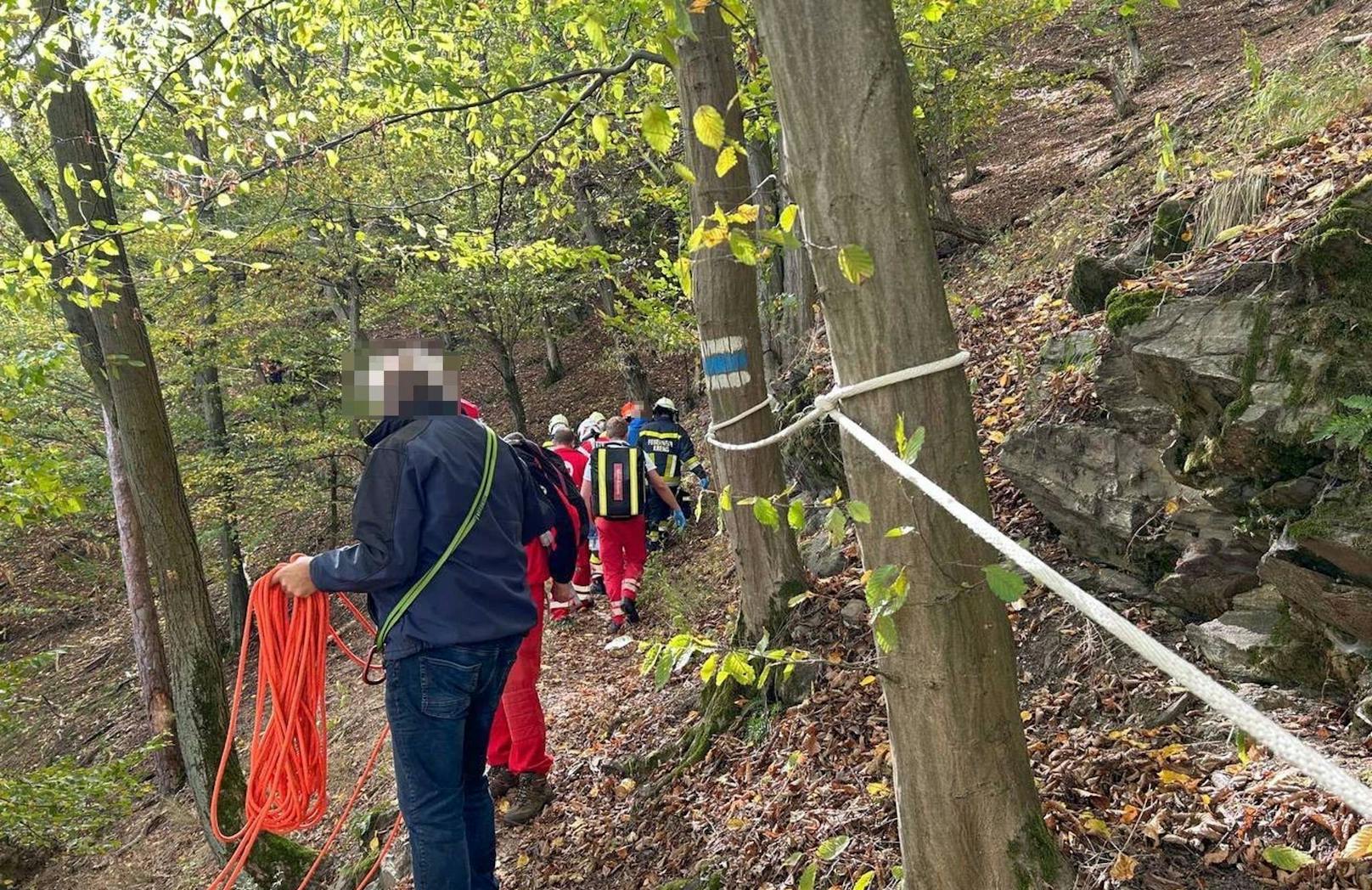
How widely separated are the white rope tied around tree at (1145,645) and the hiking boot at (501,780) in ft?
11.4

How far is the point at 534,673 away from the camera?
172 inches

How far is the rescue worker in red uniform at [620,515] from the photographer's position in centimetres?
761

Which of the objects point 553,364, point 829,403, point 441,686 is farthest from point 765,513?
point 553,364

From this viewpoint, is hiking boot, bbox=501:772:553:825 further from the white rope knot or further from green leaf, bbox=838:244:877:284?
green leaf, bbox=838:244:877:284

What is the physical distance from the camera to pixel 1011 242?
8812 mm

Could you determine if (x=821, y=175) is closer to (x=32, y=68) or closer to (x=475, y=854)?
(x=475, y=854)

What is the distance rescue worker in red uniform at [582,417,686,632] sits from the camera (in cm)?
761

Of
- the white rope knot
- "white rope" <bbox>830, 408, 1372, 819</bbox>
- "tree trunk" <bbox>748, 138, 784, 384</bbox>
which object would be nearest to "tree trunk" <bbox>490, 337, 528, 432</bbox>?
"tree trunk" <bbox>748, 138, 784, 384</bbox>

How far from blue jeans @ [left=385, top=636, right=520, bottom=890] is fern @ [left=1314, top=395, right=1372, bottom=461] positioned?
9.44ft

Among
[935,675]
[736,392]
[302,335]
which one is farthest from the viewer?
[302,335]

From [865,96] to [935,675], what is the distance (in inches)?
52.3

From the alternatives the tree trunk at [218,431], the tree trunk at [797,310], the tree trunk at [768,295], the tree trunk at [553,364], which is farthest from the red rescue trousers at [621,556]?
the tree trunk at [553,364]

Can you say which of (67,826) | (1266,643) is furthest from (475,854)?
(67,826)

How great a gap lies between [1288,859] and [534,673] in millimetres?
3210
